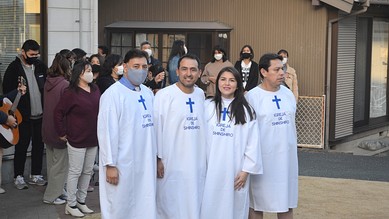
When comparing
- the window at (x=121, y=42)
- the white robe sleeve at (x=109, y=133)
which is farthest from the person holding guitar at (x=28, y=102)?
the window at (x=121, y=42)

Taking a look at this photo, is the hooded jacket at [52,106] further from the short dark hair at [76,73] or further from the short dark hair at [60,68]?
the short dark hair at [76,73]

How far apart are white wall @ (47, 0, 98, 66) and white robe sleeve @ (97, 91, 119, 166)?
4.70m

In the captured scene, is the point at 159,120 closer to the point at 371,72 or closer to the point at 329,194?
the point at 329,194

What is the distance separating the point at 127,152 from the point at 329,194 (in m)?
4.52

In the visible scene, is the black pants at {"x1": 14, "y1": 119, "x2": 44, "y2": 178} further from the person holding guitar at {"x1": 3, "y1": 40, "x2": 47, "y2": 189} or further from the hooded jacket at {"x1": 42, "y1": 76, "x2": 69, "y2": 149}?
the hooded jacket at {"x1": 42, "y1": 76, "x2": 69, "y2": 149}

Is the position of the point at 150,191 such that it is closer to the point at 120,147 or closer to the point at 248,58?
the point at 120,147

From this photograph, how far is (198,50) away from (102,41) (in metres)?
2.39

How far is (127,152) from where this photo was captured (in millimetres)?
6422

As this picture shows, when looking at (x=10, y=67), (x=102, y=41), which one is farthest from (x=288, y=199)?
(x=102, y=41)

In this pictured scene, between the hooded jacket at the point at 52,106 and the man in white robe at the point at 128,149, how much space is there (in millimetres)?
2409

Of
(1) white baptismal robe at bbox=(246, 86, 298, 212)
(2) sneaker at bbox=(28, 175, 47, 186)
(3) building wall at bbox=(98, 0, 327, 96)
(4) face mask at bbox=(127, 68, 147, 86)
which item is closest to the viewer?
(4) face mask at bbox=(127, 68, 147, 86)

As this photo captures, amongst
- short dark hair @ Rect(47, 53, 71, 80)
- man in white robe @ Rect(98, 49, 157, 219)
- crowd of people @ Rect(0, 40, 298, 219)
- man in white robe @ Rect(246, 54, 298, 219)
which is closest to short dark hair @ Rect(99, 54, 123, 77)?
short dark hair @ Rect(47, 53, 71, 80)

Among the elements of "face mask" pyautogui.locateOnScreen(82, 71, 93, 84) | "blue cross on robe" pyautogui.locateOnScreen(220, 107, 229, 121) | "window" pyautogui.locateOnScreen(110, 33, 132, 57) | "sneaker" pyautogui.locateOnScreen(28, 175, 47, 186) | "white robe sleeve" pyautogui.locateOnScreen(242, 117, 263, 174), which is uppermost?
"window" pyautogui.locateOnScreen(110, 33, 132, 57)

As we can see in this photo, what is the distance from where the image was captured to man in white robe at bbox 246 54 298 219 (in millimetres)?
6836
